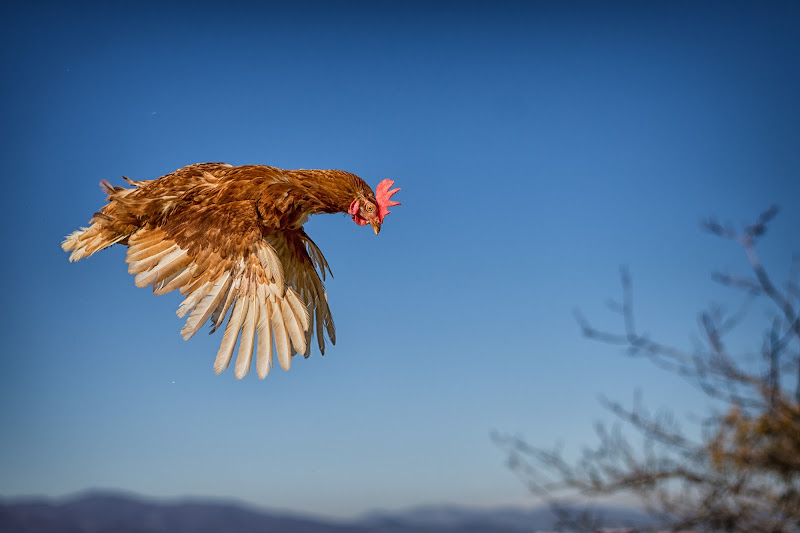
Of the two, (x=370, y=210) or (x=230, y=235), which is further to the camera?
(x=370, y=210)

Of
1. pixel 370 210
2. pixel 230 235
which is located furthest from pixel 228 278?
pixel 370 210

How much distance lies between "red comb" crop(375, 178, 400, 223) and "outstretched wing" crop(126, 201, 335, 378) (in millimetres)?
879

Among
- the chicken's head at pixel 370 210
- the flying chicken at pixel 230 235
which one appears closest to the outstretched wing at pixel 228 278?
the flying chicken at pixel 230 235

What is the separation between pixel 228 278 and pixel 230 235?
29 centimetres

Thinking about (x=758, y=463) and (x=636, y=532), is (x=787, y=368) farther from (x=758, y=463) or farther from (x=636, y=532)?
(x=636, y=532)

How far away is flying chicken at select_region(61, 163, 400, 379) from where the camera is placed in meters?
4.14

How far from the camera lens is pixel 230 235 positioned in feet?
14.2

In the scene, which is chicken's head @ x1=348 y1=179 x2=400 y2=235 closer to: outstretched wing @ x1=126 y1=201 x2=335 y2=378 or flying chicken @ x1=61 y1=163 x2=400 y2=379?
flying chicken @ x1=61 y1=163 x2=400 y2=379

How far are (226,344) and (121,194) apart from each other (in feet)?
4.55

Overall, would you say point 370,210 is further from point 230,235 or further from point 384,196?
point 230,235

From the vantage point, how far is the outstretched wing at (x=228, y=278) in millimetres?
4098

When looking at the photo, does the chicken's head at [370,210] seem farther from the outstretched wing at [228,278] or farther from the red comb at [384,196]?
the outstretched wing at [228,278]

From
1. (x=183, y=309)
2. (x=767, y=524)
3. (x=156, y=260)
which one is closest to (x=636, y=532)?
(x=767, y=524)

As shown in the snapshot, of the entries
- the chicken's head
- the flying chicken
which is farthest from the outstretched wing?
the chicken's head
